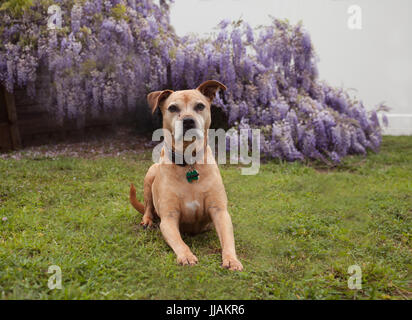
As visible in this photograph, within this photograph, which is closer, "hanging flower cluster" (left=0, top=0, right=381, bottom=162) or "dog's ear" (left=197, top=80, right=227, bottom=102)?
"dog's ear" (left=197, top=80, right=227, bottom=102)

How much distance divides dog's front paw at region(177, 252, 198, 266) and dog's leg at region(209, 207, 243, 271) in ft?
0.71

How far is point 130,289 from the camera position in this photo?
2457 millimetres

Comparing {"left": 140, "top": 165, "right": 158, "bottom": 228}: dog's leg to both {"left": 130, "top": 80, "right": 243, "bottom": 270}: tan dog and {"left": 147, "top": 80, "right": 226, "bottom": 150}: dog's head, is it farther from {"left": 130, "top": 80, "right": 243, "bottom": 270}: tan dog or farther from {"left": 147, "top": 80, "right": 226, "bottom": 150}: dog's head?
{"left": 147, "top": 80, "right": 226, "bottom": 150}: dog's head

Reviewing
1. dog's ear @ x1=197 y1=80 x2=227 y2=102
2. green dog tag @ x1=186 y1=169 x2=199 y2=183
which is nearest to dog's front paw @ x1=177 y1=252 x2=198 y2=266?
green dog tag @ x1=186 y1=169 x2=199 y2=183

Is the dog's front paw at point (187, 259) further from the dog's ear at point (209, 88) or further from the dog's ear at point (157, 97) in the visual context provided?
the dog's ear at point (209, 88)

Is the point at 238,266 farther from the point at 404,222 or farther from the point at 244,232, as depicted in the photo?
the point at 404,222

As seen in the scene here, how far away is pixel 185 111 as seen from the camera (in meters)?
2.96

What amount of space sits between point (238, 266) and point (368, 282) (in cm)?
90

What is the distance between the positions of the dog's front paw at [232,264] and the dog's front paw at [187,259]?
215 mm

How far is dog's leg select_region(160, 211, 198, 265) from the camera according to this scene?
281cm

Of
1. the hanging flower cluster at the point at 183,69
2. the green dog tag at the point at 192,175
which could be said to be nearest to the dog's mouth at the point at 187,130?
the green dog tag at the point at 192,175

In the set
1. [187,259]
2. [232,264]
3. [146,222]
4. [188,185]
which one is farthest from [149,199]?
[232,264]

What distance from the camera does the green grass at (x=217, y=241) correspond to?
253 centimetres
